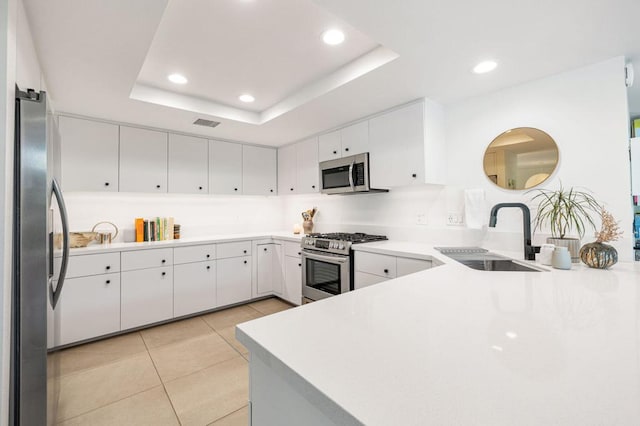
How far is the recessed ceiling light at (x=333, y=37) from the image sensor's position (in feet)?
5.82

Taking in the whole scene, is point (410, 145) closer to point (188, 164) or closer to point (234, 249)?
point (234, 249)

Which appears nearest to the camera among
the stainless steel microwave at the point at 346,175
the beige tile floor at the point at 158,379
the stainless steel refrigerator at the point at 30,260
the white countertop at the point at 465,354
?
the white countertop at the point at 465,354

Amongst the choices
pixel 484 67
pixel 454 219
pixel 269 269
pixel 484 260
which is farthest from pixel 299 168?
pixel 484 260

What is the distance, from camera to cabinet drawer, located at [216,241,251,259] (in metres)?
3.41

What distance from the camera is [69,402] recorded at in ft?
6.00

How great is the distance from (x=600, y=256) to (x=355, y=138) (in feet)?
7.12

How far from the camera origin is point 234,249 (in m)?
3.51

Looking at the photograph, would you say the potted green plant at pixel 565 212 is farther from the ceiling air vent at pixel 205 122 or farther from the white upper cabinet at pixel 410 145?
the ceiling air vent at pixel 205 122

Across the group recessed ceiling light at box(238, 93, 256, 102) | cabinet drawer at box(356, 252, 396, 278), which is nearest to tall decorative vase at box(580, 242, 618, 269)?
cabinet drawer at box(356, 252, 396, 278)

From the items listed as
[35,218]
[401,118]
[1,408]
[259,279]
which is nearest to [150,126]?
[259,279]

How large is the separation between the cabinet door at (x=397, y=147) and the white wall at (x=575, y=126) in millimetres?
472

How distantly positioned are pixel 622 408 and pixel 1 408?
62.3 inches

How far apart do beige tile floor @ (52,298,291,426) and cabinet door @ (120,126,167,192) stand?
155cm

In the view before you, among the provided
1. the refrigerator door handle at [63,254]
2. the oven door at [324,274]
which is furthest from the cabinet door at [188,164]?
the refrigerator door handle at [63,254]
